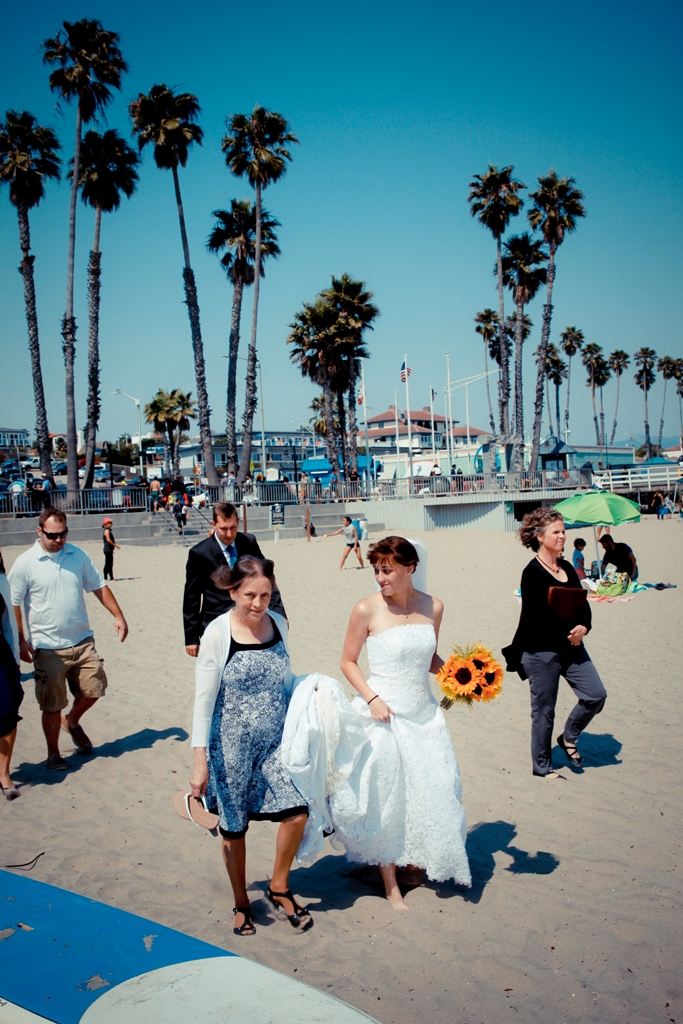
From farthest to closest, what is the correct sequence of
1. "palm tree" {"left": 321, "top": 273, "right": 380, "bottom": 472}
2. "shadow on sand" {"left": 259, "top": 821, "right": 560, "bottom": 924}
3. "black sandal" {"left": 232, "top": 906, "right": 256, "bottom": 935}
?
"palm tree" {"left": 321, "top": 273, "right": 380, "bottom": 472}, "shadow on sand" {"left": 259, "top": 821, "right": 560, "bottom": 924}, "black sandal" {"left": 232, "top": 906, "right": 256, "bottom": 935}

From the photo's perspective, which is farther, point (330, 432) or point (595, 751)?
point (330, 432)

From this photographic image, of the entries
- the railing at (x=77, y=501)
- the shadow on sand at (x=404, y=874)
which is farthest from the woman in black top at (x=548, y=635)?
the railing at (x=77, y=501)

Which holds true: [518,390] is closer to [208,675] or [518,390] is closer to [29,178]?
[29,178]

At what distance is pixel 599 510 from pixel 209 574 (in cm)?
946

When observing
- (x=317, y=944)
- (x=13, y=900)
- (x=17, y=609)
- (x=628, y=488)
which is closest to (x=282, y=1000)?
(x=13, y=900)

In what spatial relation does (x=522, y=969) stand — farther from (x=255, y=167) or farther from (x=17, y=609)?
(x=255, y=167)

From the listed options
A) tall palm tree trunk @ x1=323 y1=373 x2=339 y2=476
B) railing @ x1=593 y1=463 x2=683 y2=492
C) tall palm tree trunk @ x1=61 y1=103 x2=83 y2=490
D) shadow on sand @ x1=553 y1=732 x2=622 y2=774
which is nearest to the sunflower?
shadow on sand @ x1=553 y1=732 x2=622 y2=774

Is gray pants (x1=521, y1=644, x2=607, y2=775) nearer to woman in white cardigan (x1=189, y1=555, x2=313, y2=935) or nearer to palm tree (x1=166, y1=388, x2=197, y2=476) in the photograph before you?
woman in white cardigan (x1=189, y1=555, x2=313, y2=935)

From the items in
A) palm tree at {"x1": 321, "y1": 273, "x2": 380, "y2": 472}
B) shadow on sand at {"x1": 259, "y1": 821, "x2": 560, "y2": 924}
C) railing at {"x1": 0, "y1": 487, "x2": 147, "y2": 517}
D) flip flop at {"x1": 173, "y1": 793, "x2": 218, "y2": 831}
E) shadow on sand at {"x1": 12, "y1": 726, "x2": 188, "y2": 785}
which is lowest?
shadow on sand at {"x1": 12, "y1": 726, "x2": 188, "y2": 785}

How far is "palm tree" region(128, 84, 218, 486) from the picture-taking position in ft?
113

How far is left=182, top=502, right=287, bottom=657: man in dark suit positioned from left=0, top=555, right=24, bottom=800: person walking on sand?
4.08 feet

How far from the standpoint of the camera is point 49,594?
6.05m

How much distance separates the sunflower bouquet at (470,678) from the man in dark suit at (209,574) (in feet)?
6.35

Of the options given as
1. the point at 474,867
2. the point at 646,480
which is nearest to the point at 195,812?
the point at 474,867
